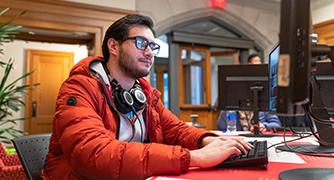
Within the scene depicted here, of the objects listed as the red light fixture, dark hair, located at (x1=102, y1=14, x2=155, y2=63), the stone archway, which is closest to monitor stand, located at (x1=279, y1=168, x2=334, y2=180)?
dark hair, located at (x1=102, y1=14, x2=155, y2=63)

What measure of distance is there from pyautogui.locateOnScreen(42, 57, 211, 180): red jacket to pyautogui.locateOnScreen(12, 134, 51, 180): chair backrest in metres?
0.19

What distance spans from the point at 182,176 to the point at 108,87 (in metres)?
0.61

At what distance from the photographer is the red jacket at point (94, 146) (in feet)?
2.92

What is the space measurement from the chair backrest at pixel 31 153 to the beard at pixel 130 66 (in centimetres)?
54

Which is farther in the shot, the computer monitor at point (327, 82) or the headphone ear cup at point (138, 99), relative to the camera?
the computer monitor at point (327, 82)

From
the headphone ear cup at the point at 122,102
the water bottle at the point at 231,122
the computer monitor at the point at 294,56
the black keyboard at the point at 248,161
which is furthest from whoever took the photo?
the water bottle at the point at 231,122

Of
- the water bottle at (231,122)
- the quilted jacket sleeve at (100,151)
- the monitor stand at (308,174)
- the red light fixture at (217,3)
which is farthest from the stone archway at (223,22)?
the monitor stand at (308,174)

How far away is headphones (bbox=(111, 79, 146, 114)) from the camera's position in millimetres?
1344

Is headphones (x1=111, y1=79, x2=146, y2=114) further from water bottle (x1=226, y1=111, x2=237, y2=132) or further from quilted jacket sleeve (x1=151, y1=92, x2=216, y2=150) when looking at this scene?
water bottle (x1=226, y1=111, x2=237, y2=132)

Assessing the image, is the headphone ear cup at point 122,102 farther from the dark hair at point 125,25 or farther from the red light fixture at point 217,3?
the red light fixture at point 217,3

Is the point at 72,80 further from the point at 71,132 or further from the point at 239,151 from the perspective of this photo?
the point at 239,151

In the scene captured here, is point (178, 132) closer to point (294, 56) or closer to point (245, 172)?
→ point (245, 172)

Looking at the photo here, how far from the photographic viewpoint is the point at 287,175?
845mm

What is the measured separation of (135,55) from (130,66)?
2.5 inches
